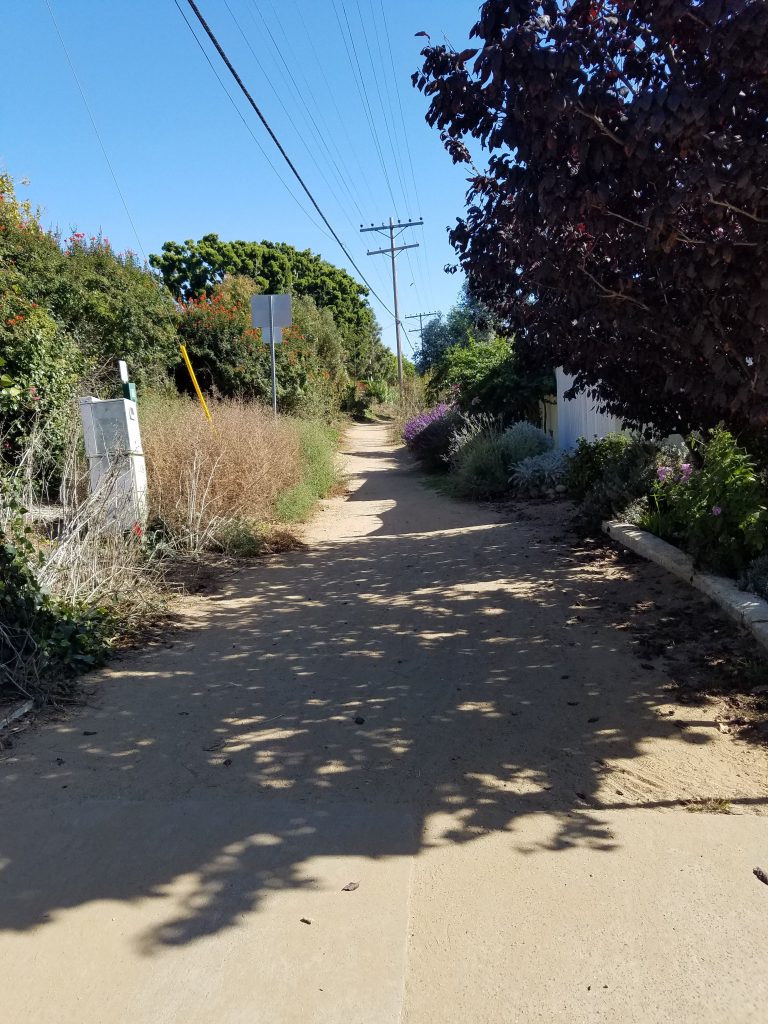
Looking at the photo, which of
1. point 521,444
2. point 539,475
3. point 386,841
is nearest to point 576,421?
point 521,444

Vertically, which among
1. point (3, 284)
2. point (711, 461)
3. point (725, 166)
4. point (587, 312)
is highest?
point (3, 284)

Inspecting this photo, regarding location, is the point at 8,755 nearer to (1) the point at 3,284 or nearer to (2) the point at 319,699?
(2) the point at 319,699

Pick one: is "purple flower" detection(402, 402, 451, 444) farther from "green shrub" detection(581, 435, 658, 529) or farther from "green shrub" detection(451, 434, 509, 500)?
"green shrub" detection(581, 435, 658, 529)

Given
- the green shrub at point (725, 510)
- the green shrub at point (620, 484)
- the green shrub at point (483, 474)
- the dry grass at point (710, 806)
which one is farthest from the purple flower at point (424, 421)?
the dry grass at point (710, 806)

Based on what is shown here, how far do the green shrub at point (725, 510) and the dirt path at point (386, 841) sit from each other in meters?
0.90

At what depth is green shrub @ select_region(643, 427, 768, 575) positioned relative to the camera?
18.7ft

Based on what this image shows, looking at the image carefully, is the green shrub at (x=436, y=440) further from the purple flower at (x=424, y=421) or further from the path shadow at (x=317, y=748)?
the path shadow at (x=317, y=748)

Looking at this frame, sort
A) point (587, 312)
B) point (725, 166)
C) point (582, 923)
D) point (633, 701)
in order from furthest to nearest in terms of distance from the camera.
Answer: point (587, 312)
point (633, 701)
point (725, 166)
point (582, 923)

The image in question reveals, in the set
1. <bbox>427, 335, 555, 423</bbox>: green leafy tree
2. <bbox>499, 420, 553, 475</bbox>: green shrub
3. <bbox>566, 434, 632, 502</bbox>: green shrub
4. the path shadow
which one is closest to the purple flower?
<bbox>427, 335, 555, 423</bbox>: green leafy tree

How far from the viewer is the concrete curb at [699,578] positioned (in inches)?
197

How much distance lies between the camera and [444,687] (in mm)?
5090

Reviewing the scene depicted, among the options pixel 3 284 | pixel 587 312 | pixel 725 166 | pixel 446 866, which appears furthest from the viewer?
pixel 3 284

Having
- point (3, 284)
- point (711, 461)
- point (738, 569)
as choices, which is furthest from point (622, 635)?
point (3, 284)

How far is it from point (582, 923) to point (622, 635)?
3.26 m
